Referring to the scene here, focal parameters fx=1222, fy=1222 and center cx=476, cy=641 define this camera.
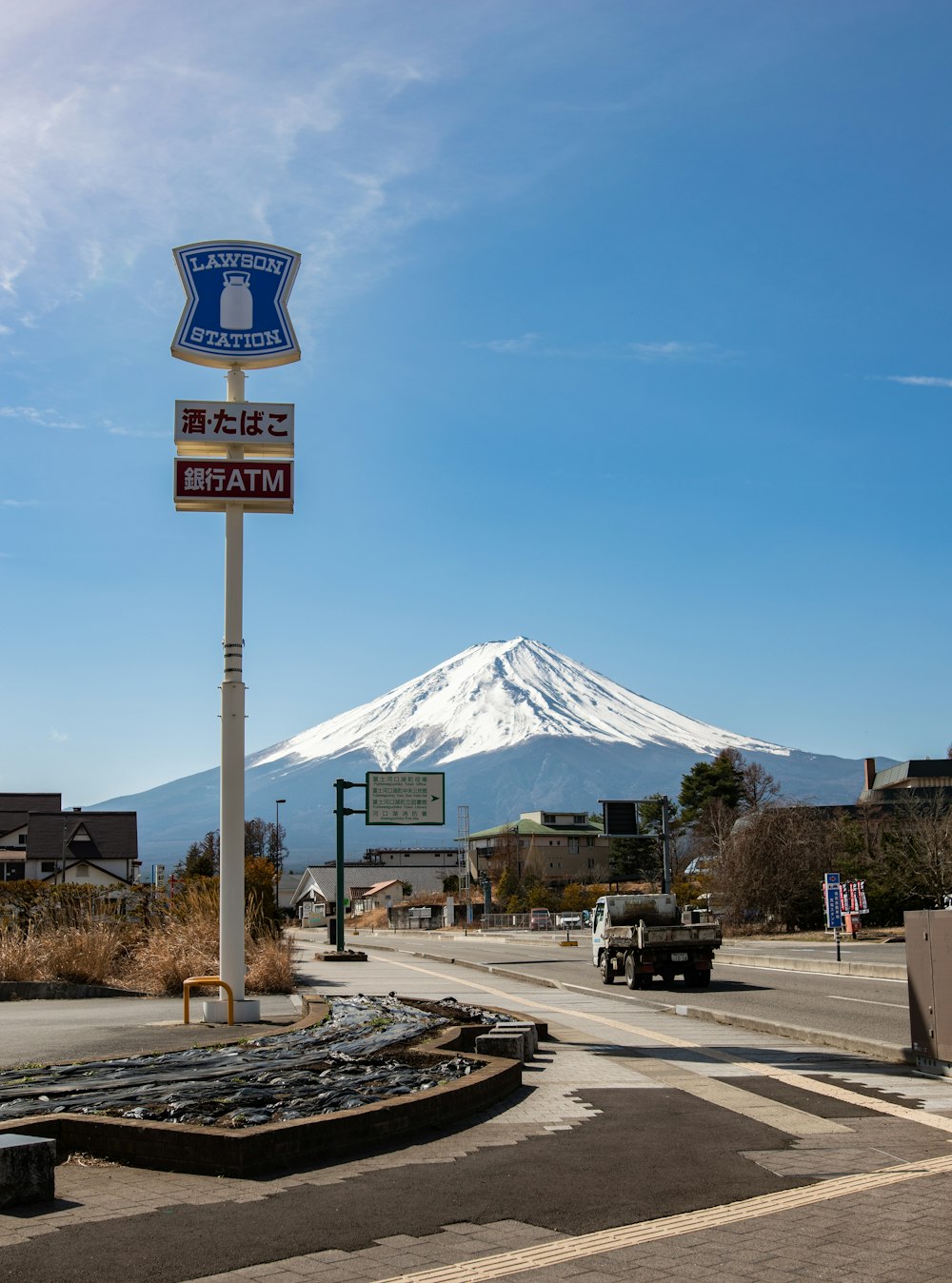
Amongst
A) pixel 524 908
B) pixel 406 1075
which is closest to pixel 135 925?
pixel 406 1075

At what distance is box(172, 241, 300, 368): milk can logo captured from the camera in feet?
56.4

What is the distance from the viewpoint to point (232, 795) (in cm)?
1588

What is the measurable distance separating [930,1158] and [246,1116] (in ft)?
13.4

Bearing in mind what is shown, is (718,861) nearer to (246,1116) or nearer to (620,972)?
(620,972)

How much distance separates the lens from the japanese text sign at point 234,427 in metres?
16.6

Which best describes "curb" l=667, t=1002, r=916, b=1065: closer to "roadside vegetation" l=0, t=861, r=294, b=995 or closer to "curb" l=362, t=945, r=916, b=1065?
"curb" l=362, t=945, r=916, b=1065

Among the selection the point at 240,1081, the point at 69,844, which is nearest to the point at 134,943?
the point at 240,1081

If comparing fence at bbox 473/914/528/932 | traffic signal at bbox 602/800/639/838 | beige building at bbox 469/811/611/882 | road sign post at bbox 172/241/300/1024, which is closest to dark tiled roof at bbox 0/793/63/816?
fence at bbox 473/914/528/932

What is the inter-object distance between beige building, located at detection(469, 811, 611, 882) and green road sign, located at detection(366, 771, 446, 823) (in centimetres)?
6523

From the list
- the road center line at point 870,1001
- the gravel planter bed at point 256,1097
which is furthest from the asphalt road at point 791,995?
the gravel planter bed at point 256,1097

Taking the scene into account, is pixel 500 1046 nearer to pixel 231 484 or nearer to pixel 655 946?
pixel 231 484

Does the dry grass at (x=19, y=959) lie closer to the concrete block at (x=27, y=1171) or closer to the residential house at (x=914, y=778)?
the concrete block at (x=27, y=1171)

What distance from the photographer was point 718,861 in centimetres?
5062

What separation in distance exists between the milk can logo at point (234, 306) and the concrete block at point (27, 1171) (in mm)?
12834
